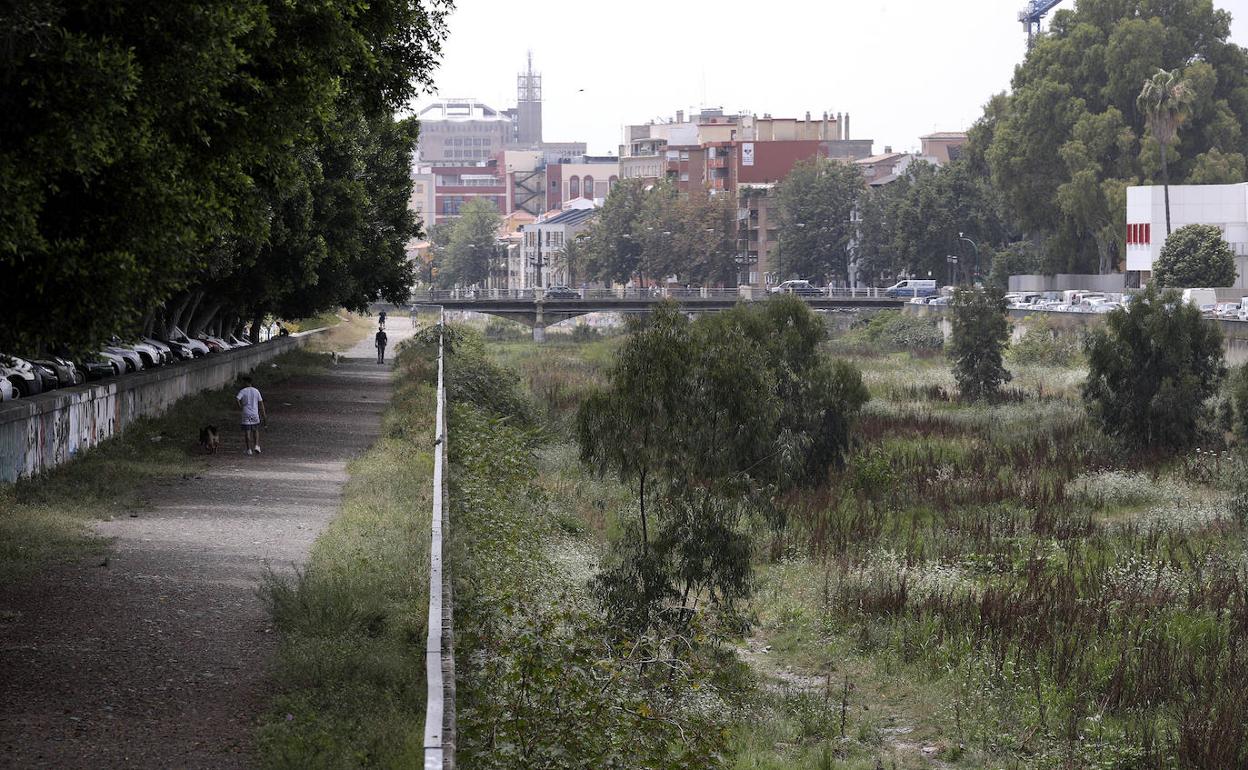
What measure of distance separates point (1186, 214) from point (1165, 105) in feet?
18.4

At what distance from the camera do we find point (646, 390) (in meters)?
18.1

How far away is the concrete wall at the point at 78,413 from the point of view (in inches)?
845

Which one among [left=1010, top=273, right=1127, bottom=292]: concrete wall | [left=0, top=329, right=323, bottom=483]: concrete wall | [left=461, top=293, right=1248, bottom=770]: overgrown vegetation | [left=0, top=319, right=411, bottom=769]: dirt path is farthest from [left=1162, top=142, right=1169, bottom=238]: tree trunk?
[left=0, top=319, right=411, bottom=769]: dirt path

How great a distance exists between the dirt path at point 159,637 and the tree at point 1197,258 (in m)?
62.6

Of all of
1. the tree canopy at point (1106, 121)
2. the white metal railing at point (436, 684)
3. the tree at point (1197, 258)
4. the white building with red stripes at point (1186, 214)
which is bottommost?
the white metal railing at point (436, 684)

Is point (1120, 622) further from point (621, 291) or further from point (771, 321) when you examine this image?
point (621, 291)

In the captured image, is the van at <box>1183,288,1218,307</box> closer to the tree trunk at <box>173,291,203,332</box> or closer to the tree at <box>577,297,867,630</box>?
the tree trunk at <box>173,291,203,332</box>

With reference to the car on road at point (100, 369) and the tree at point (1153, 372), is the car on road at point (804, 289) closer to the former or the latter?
the tree at point (1153, 372)

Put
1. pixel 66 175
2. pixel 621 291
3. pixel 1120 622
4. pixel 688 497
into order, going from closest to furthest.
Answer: pixel 66 175, pixel 688 497, pixel 1120 622, pixel 621 291

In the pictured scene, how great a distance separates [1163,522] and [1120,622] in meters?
8.70

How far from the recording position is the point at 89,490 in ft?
69.3

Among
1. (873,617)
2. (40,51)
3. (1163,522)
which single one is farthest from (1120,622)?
(40,51)

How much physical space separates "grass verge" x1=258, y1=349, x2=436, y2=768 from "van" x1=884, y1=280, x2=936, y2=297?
88986mm

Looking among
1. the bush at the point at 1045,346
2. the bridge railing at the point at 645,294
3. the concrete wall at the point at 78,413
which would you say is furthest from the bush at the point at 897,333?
the concrete wall at the point at 78,413
